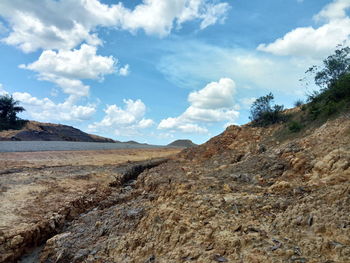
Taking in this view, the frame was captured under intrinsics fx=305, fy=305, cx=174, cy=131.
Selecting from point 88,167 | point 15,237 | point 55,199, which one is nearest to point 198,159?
point 88,167

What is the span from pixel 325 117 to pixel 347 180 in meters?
7.01

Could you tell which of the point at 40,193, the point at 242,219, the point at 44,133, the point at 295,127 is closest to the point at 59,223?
the point at 40,193

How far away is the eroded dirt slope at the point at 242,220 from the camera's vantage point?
4441mm

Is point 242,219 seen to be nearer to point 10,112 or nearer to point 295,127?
point 295,127

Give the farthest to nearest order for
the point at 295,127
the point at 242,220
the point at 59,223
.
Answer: the point at 295,127, the point at 59,223, the point at 242,220

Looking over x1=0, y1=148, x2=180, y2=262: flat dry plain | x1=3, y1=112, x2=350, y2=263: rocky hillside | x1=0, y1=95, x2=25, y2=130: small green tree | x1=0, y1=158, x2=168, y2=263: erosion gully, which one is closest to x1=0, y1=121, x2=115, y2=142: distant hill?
x1=0, y1=95, x2=25, y2=130: small green tree

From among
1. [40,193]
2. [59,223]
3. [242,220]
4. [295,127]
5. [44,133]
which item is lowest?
[59,223]

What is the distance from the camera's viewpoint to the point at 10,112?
45.9 meters

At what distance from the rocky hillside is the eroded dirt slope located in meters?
0.01

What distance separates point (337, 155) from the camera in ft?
22.5

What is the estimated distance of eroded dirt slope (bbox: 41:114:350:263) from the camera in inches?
175

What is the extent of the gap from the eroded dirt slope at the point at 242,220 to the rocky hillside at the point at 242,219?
1 cm

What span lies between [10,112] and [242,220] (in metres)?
48.4

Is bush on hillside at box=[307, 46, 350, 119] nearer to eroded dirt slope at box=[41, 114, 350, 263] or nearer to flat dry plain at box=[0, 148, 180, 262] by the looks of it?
eroded dirt slope at box=[41, 114, 350, 263]
